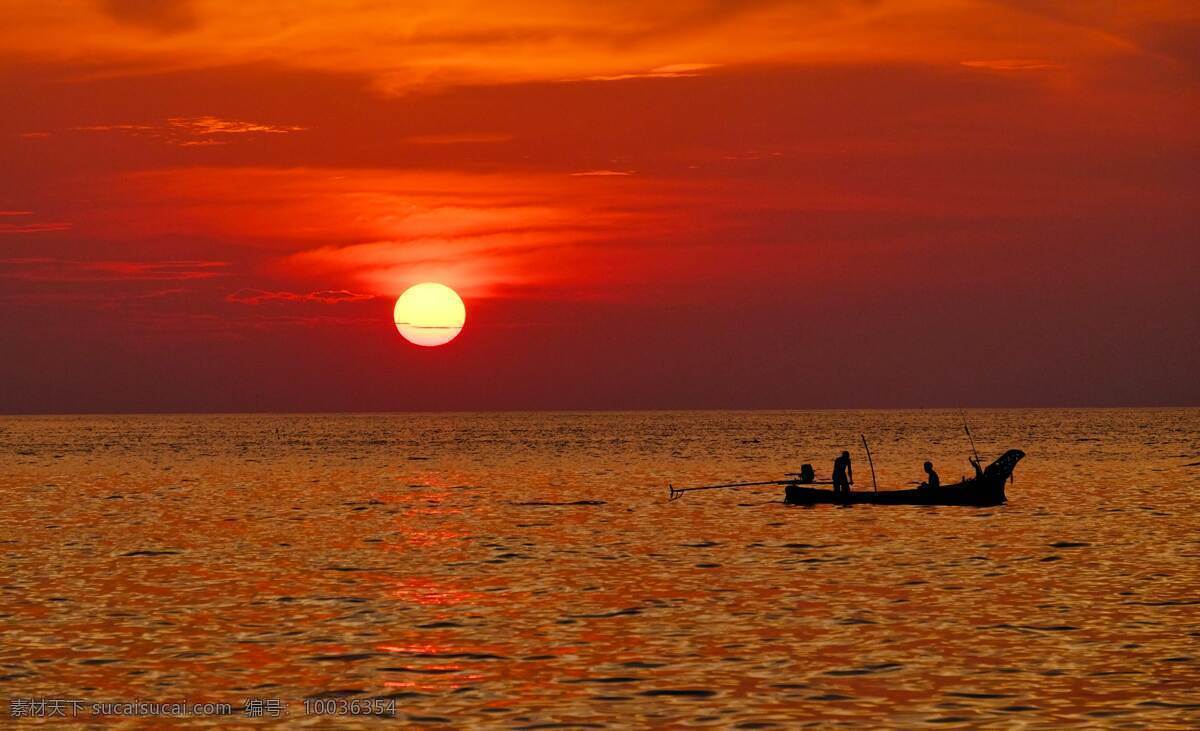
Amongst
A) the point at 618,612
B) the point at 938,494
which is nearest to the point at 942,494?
the point at 938,494

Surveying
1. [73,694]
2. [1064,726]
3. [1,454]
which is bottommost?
[1064,726]

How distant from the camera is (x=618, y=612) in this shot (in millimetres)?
30844

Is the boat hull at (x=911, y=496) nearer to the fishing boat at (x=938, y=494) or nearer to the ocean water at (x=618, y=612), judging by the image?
the fishing boat at (x=938, y=494)

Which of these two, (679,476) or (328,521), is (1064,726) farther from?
(679,476)

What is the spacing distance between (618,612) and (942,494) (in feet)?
106

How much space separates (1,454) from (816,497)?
400 ft

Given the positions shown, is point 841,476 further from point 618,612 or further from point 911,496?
point 618,612

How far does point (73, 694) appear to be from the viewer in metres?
22.5

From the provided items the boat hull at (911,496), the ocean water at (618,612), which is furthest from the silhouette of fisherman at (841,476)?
the ocean water at (618,612)

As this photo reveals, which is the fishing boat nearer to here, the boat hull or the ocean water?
the boat hull

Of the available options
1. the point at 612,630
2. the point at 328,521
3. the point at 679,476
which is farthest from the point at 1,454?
the point at 612,630

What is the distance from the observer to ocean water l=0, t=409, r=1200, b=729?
857 inches

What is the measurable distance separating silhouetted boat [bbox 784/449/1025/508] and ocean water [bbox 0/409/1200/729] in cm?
78

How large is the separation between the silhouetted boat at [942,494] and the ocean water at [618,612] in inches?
30.7
